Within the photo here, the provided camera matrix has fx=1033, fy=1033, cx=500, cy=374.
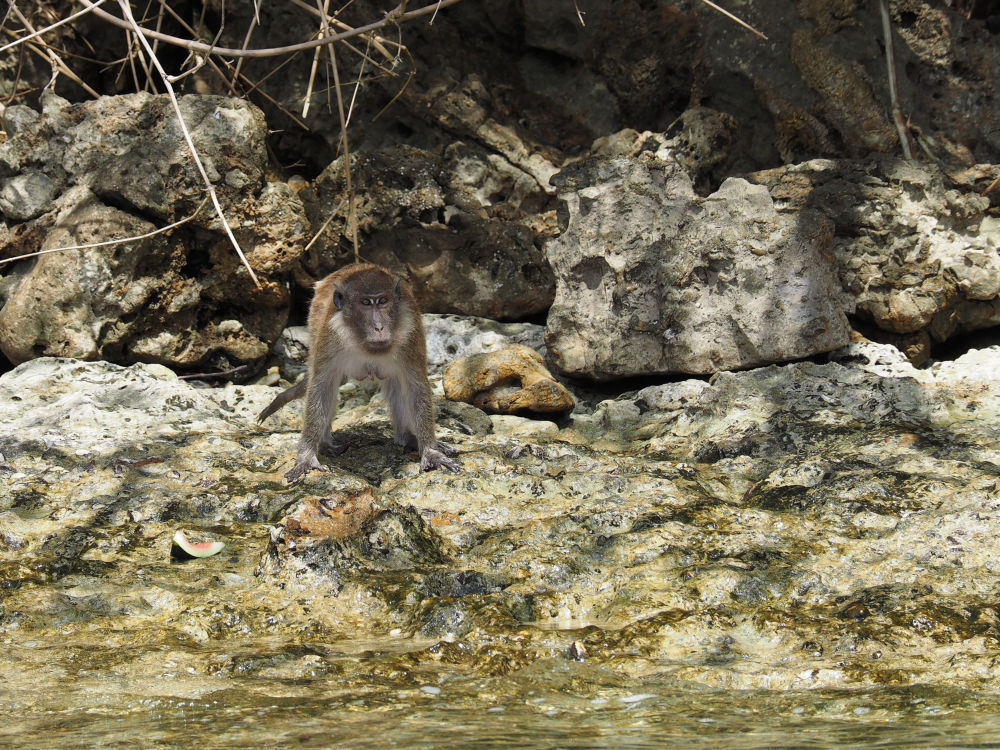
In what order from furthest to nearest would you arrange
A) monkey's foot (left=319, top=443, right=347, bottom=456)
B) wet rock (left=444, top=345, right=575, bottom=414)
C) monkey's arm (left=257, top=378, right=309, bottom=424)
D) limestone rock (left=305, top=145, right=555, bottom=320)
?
limestone rock (left=305, top=145, right=555, bottom=320)
wet rock (left=444, top=345, right=575, bottom=414)
monkey's arm (left=257, top=378, right=309, bottom=424)
monkey's foot (left=319, top=443, right=347, bottom=456)

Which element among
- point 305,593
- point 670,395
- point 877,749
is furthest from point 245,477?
point 877,749

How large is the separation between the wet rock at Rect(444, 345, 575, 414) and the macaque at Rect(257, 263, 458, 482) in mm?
664

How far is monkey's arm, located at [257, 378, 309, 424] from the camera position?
598cm

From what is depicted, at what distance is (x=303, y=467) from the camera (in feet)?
17.3

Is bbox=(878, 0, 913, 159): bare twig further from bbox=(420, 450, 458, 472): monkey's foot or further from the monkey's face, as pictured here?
bbox=(420, 450, 458, 472): monkey's foot

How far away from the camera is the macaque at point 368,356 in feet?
17.6

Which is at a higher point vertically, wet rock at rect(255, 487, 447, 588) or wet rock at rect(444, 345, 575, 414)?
wet rock at rect(444, 345, 575, 414)

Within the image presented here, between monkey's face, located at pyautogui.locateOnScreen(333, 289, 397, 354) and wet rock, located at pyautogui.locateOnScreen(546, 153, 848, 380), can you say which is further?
wet rock, located at pyautogui.locateOnScreen(546, 153, 848, 380)

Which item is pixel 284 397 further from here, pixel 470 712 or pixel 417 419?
pixel 470 712

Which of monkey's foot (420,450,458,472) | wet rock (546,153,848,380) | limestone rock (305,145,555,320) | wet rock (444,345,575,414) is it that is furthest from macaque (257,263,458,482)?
limestone rock (305,145,555,320)

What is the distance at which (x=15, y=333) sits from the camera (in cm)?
645

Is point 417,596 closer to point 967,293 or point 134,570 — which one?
point 134,570

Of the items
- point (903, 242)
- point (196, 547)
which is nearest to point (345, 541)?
point (196, 547)

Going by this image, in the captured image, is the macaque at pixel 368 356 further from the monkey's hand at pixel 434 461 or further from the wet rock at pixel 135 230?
the wet rock at pixel 135 230
